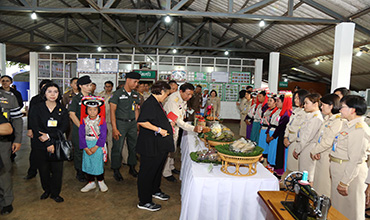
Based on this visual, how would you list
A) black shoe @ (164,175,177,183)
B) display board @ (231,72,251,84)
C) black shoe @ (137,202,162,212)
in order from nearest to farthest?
black shoe @ (137,202,162,212) → black shoe @ (164,175,177,183) → display board @ (231,72,251,84)


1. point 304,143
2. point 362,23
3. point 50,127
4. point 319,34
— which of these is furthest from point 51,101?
point 319,34

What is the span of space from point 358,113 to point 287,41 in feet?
24.8

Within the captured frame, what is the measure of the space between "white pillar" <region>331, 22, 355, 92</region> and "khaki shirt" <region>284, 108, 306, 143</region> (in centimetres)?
286

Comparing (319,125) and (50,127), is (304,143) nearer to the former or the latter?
(319,125)

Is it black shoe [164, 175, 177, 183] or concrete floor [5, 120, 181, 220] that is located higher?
black shoe [164, 175, 177, 183]

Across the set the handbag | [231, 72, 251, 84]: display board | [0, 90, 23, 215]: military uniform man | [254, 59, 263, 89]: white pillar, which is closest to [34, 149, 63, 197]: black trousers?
the handbag

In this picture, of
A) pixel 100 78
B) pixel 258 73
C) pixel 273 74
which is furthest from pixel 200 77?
pixel 100 78

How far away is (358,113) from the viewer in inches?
85.5

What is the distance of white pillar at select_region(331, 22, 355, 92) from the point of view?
542 cm

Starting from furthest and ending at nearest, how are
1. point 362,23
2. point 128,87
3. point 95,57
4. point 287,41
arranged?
point 95,57 < point 287,41 < point 362,23 < point 128,87

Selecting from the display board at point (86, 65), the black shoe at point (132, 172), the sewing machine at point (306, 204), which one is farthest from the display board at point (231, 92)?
the sewing machine at point (306, 204)

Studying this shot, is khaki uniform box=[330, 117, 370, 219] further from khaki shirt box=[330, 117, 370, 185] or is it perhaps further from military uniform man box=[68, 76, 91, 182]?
military uniform man box=[68, 76, 91, 182]

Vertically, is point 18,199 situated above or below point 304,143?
below

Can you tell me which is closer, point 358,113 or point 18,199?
point 358,113
